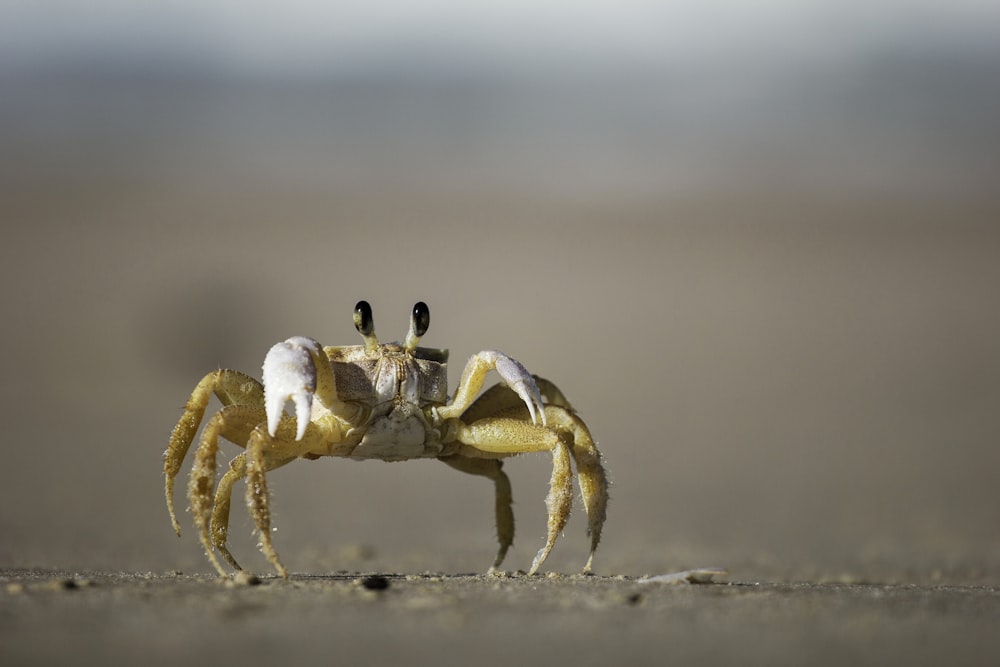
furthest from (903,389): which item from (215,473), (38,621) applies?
(38,621)

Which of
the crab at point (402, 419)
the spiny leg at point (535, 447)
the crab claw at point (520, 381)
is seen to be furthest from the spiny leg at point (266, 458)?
the crab claw at point (520, 381)

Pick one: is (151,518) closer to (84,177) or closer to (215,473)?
(215,473)

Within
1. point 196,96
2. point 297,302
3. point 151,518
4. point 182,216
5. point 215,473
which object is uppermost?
point 196,96

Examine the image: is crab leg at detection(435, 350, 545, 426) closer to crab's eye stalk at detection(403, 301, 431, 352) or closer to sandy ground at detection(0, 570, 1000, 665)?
crab's eye stalk at detection(403, 301, 431, 352)

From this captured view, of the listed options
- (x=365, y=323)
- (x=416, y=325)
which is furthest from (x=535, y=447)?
(x=365, y=323)

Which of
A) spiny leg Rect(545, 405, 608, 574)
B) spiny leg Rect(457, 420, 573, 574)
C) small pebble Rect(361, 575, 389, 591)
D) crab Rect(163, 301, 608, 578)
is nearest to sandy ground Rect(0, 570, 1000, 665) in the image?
small pebble Rect(361, 575, 389, 591)

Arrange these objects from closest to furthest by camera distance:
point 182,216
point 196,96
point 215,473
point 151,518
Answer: point 215,473, point 151,518, point 182,216, point 196,96
